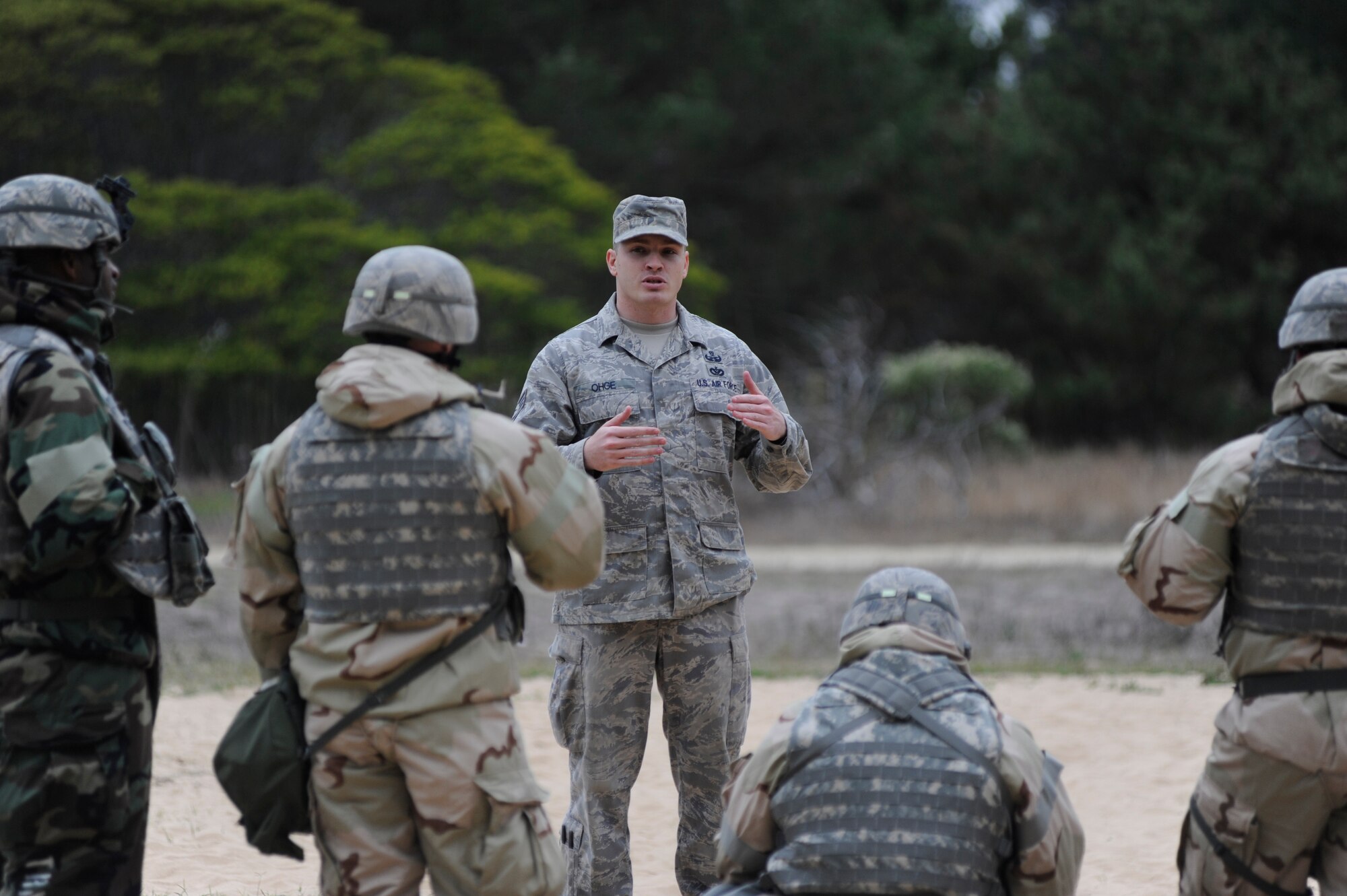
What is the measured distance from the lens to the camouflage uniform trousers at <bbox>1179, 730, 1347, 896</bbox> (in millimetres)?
A: 3664

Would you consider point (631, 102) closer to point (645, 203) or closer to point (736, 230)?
point (736, 230)

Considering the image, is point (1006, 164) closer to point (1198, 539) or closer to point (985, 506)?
point (985, 506)

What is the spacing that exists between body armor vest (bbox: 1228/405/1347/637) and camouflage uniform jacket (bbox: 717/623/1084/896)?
0.88 m

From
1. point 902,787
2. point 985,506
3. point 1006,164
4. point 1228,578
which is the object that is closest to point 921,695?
point 902,787

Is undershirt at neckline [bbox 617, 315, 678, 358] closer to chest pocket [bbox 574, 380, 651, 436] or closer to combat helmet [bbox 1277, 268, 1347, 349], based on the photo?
chest pocket [bbox 574, 380, 651, 436]

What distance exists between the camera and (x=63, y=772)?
3.68 m

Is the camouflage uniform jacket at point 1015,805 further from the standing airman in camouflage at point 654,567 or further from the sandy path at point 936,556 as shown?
the sandy path at point 936,556

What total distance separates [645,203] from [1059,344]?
24240 mm

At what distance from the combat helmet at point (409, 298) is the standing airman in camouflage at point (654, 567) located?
1.02m

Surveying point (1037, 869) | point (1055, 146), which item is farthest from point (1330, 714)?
point (1055, 146)

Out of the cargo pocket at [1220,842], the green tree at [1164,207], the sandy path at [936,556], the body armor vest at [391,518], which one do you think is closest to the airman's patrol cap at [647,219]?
the body armor vest at [391,518]

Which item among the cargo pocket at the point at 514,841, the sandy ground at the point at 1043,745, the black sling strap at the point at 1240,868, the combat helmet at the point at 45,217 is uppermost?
the combat helmet at the point at 45,217

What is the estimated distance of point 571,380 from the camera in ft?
15.6

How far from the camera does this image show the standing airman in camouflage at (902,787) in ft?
10.1
